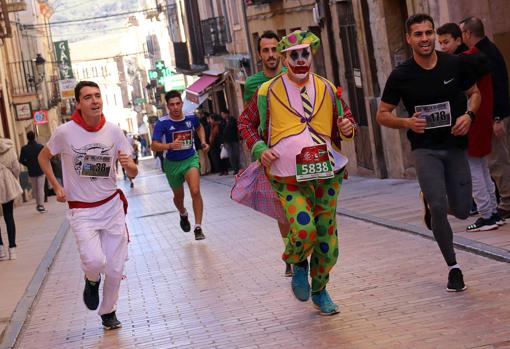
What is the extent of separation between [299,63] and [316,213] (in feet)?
3.29

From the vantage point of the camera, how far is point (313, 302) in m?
8.31

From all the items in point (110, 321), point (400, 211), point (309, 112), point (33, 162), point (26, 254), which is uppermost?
point (309, 112)

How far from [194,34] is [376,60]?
29.1m

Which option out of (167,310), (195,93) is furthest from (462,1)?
(195,93)

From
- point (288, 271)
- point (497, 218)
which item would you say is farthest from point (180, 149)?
point (497, 218)

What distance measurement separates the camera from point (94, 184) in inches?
347

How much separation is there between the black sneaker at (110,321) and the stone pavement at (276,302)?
0.28 ft

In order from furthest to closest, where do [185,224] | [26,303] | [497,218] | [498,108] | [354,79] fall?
[354,79]
[185,224]
[26,303]
[497,218]
[498,108]

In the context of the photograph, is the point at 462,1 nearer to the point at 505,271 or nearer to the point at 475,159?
the point at 475,159

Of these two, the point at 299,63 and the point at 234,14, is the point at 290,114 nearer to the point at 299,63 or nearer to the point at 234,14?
the point at 299,63

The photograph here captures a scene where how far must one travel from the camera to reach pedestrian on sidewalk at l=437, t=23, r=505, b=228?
10766mm

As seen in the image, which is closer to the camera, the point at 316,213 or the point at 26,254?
the point at 316,213

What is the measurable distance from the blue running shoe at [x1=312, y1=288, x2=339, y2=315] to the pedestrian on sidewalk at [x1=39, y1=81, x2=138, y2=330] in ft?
5.20

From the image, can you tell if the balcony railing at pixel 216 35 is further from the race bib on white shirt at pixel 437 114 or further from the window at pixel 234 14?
the race bib on white shirt at pixel 437 114
